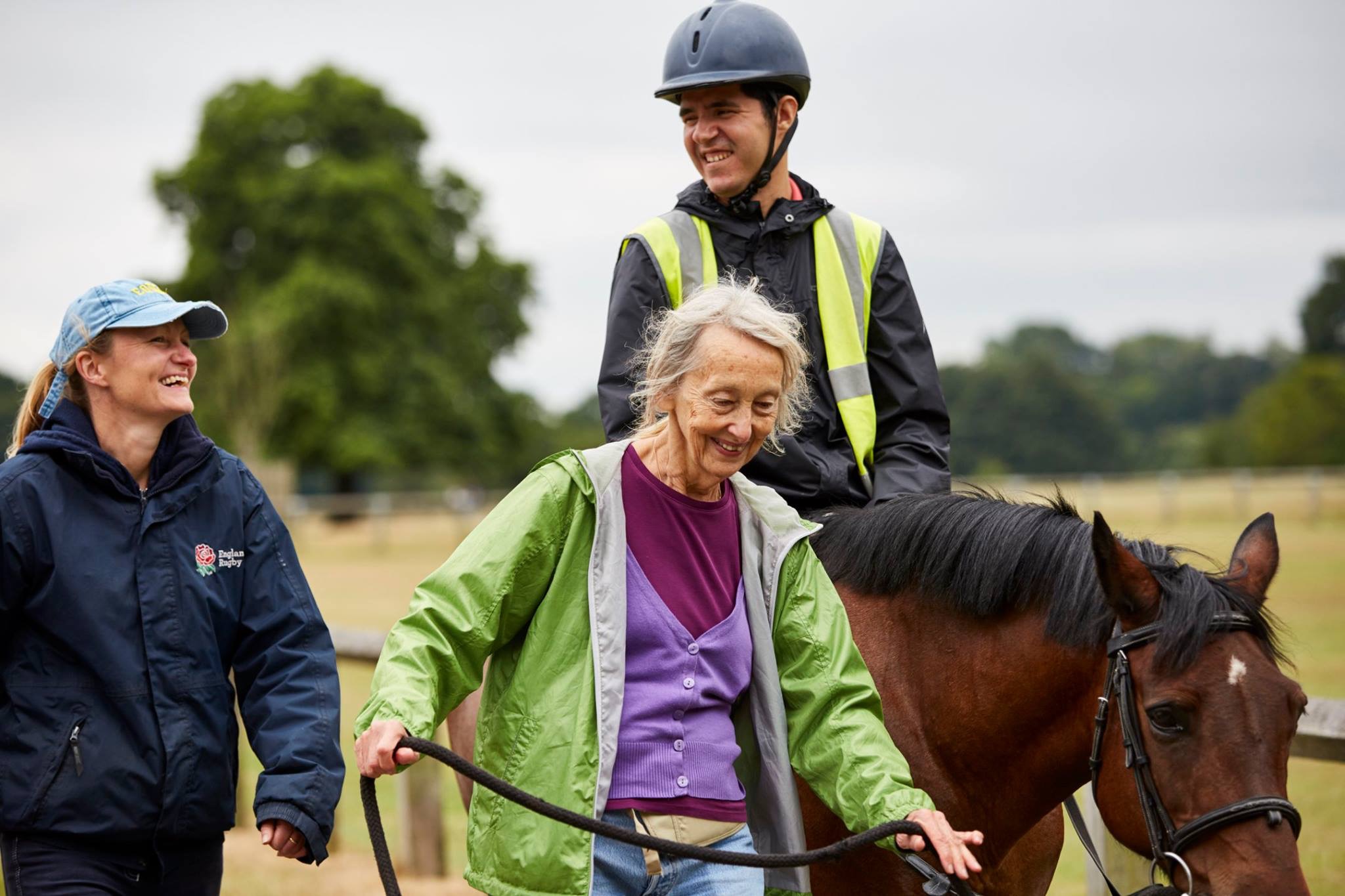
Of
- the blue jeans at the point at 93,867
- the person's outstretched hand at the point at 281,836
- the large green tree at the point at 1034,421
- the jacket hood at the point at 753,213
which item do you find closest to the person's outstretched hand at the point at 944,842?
the person's outstretched hand at the point at 281,836

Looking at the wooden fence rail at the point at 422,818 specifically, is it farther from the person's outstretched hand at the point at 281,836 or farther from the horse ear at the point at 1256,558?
the person's outstretched hand at the point at 281,836

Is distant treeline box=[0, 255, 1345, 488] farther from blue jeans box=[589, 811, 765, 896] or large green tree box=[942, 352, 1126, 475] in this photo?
blue jeans box=[589, 811, 765, 896]

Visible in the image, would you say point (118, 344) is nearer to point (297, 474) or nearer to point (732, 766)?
point (732, 766)

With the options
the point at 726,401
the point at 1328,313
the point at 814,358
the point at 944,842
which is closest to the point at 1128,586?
the point at 944,842

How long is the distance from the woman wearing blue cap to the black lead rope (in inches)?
17.6

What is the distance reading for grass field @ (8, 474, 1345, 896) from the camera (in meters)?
6.38

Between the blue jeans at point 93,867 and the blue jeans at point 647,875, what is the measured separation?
1.09 m

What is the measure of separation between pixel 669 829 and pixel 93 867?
129 centimetres

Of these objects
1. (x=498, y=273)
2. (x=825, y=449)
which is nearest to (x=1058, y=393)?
(x=498, y=273)

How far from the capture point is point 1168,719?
2.59m

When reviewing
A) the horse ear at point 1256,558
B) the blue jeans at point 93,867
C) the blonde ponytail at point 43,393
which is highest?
the blonde ponytail at point 43,393

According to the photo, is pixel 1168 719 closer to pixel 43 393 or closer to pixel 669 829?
pixel 669 829

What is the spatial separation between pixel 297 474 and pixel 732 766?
38.6 meters

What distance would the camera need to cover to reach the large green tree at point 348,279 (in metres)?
35.2
